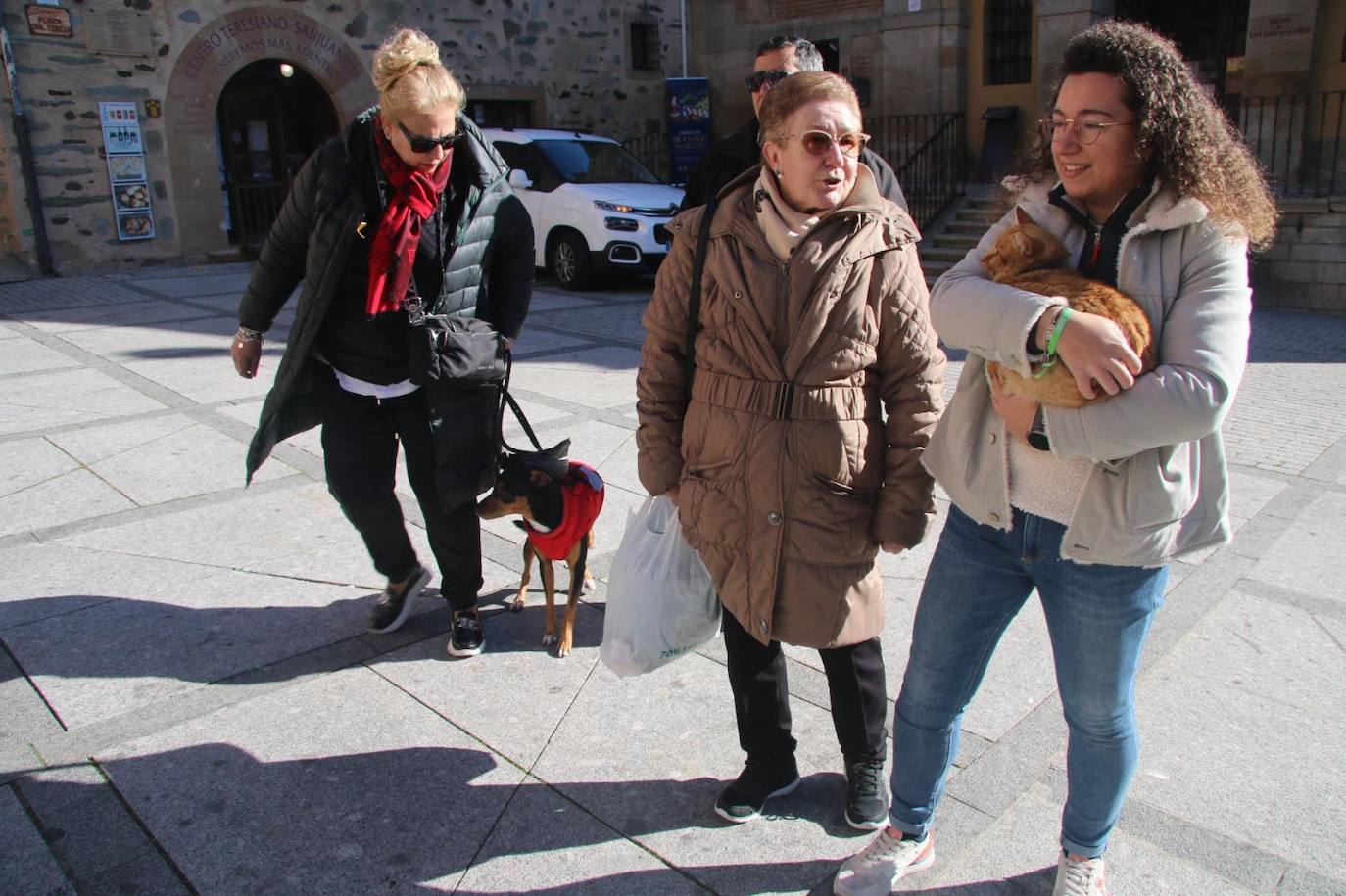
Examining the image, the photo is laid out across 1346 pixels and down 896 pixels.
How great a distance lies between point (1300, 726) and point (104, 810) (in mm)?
3232

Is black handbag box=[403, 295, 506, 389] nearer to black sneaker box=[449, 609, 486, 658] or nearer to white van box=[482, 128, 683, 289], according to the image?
black sneaker box=[449, 609, 486, 658]

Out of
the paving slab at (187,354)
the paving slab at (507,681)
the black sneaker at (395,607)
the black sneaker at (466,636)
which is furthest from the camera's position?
the paving slab at (187,354)

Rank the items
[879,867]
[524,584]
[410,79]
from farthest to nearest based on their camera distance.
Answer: [524,584]
[410,79]
[879,867]

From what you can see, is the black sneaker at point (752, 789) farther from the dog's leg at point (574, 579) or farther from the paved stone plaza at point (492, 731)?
the dog's leg at point (574, 579)

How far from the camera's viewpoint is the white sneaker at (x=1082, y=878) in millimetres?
2230

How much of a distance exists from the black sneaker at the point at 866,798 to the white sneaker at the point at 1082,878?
47 centimetres

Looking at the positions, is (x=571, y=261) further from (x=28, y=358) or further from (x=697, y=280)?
(x=697, y=280)

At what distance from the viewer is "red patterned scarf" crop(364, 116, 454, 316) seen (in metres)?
3.05

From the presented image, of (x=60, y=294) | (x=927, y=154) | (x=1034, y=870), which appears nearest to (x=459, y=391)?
(x=1034, y=870)

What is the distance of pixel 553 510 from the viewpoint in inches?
137

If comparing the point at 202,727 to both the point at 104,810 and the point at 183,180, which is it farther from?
the point at 183,180

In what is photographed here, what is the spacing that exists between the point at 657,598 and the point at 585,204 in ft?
31.2

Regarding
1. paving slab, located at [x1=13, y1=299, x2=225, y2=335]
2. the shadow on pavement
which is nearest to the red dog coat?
the shadow on pavement

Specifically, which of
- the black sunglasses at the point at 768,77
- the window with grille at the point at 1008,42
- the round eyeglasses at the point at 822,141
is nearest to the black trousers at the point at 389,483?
the round eyeglasses at the point at 822,141
